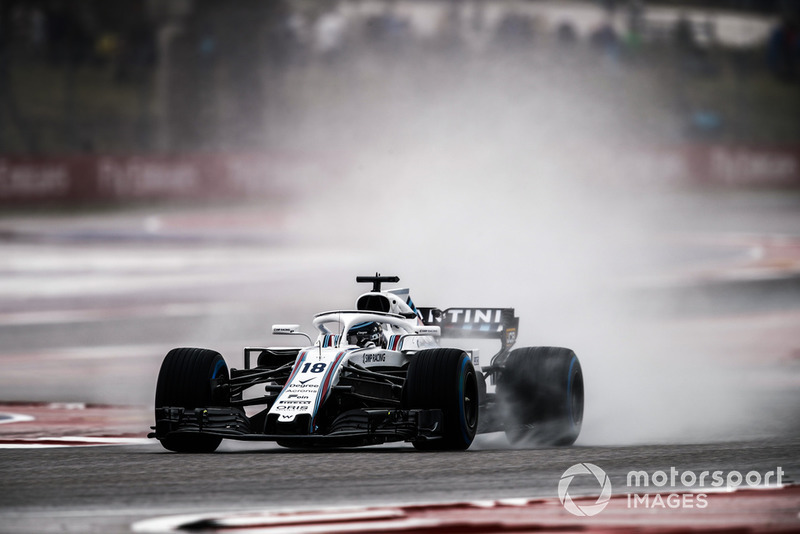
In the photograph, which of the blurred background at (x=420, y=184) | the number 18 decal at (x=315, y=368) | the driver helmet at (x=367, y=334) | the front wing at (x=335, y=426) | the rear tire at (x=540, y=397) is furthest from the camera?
the blurred background at (x=420, y=184)

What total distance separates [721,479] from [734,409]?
183 inches

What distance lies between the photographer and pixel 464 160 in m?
30.2

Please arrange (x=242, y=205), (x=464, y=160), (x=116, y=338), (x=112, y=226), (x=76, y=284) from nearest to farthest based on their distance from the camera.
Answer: (x=116, y=338), (x=76, y=284), (x=464, y=160), (x=112, y=226), (x=242, y=205)

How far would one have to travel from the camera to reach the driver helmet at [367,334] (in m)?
9.59

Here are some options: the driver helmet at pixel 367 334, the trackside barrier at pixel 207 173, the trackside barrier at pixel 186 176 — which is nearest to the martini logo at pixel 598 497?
the driver helmet at pixel 367 334

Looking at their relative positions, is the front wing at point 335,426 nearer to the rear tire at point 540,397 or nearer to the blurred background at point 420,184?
the rear tire at point 540,397

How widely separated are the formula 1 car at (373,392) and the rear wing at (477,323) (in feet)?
0.80

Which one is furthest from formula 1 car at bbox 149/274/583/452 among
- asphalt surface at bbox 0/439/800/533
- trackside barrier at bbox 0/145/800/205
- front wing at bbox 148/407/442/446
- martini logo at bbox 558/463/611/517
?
trackside barrier at bbox 0/145/800/205

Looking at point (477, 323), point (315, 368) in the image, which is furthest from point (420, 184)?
point (315, 368)

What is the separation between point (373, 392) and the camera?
9289 millimetres

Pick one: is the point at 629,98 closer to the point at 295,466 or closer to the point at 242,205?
the point at 242,205

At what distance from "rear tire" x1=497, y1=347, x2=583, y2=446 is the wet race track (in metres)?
0.29

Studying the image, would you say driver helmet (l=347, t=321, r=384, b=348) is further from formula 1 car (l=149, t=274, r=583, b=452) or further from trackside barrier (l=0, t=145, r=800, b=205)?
trackside barrier (l=0, t=145, r=800, b=205)

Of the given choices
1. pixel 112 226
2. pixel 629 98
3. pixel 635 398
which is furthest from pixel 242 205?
pixel 635 398
